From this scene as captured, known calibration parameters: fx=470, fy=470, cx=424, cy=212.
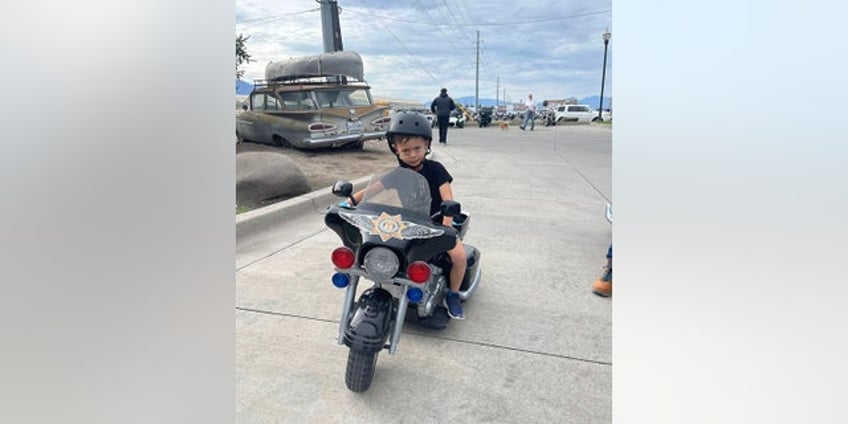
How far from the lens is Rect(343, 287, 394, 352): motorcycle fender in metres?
2.06

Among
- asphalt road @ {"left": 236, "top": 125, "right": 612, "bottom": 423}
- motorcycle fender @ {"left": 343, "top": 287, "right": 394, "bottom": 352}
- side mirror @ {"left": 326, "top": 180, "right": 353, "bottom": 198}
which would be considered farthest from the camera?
side mirror @ {"left": 326, "top": 180, "right": 353, "bottom": 198}

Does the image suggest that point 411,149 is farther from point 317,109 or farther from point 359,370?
point 317,109

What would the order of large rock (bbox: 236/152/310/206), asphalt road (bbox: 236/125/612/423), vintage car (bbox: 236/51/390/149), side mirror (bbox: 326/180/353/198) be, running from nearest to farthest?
asphalt road (bbox: 236/125/612/423) → side mirror (bbox: 326/180/353/198) → large rock (bbox: 236/152/310/206) → vintage car (bbox: 236/51/390/149)

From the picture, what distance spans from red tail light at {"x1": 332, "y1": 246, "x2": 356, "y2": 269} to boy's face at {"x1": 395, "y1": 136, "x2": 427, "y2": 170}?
0.77m

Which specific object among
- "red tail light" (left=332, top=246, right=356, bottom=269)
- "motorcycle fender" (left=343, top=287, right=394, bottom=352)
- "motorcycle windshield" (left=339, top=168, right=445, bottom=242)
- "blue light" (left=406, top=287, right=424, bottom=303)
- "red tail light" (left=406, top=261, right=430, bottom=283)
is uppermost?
"motorcycle windshield" (left=339, top=168, right=445, bottom=242)

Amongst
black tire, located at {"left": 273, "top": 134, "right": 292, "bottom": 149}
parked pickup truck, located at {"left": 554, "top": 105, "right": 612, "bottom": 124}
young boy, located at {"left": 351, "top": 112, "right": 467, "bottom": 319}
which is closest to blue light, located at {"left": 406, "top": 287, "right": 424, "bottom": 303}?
young boy, located at {"left": 351, "top": 112, "right": 467, "bottom": 319}

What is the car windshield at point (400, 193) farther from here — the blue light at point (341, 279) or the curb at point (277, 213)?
the curb at point (277, 213)

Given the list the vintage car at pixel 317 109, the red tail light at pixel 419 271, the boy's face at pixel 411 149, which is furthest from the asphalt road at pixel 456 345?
the vintage car at pixel 317 109

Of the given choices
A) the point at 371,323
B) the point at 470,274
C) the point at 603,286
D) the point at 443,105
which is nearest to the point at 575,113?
the point at 443,105

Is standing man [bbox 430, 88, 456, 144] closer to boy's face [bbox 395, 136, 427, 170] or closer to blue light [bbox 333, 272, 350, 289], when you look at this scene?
boy's face [bbox 395, 136, 427, 170]

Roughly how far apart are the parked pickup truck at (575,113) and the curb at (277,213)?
27534mm

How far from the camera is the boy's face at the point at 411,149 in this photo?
2682 millimetres

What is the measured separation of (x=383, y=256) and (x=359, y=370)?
19.7 inches
